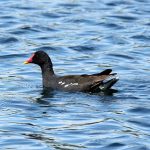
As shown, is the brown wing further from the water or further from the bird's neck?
the bird's neck

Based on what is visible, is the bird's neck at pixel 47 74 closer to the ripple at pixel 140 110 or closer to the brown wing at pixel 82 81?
the brown wing at pixel 82 81

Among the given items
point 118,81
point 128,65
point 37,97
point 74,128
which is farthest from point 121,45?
point 74,128

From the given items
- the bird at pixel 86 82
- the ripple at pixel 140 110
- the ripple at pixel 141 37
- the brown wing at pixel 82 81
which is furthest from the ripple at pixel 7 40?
the ripple at pixel 140 110

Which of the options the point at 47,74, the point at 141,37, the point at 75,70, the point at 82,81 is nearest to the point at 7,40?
the point at 141,37

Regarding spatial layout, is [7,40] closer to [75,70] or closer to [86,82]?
[75,70]

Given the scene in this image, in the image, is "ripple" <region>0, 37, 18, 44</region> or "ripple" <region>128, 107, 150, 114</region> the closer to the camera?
"ripple" <region>128, 107, 150, 114</region>

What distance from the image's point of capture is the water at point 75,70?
15.0m

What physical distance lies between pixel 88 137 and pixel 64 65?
7487mm

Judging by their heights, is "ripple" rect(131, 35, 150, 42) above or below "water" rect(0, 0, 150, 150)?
below

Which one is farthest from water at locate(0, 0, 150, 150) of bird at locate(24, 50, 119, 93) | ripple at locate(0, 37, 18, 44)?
bird at locate(24, 50, 119, 93)

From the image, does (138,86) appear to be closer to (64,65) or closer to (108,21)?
(64,65)

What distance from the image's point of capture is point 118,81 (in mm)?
20031

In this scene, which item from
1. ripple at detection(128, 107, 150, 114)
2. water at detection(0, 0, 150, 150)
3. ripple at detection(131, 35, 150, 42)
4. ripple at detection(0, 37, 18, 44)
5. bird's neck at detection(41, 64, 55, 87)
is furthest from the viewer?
ripple at detection(131, 35, 150, 42)

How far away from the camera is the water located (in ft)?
49.1
